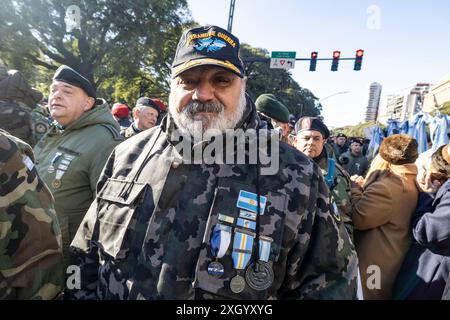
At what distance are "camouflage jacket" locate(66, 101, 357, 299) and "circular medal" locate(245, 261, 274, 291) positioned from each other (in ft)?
0.08

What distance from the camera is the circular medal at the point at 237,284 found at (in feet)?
4.19

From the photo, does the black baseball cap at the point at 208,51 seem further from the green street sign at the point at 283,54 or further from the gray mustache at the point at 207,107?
the green street sign at the point at 283,54

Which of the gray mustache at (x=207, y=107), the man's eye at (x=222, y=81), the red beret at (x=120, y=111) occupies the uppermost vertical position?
the red beret at (x=120, y=111)

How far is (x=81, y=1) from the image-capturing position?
18078 millimetres

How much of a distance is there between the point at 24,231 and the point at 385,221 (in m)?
2.55

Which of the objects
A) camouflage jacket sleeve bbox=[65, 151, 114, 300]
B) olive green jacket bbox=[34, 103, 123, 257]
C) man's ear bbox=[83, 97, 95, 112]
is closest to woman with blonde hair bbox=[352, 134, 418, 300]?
camouflage jacket sleeve bbox=[65, 151, 114, 300]

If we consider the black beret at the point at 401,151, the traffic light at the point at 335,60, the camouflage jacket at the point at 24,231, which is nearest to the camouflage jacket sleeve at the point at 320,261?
the camouflage jacket at the point at 24,231

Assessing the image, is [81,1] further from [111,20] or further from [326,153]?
[326,153]

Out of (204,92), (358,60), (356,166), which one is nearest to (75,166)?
(204,92)

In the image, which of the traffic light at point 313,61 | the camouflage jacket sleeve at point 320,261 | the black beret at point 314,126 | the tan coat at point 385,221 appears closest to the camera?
the camouflage jacket sleeve at point 320,261

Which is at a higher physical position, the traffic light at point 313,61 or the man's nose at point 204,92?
the traffic light at point 313,61

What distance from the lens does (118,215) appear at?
4.82 feet

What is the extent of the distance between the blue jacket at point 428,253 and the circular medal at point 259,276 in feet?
5.07

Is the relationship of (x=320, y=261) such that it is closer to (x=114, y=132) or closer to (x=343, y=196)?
(x=343, y=196)
